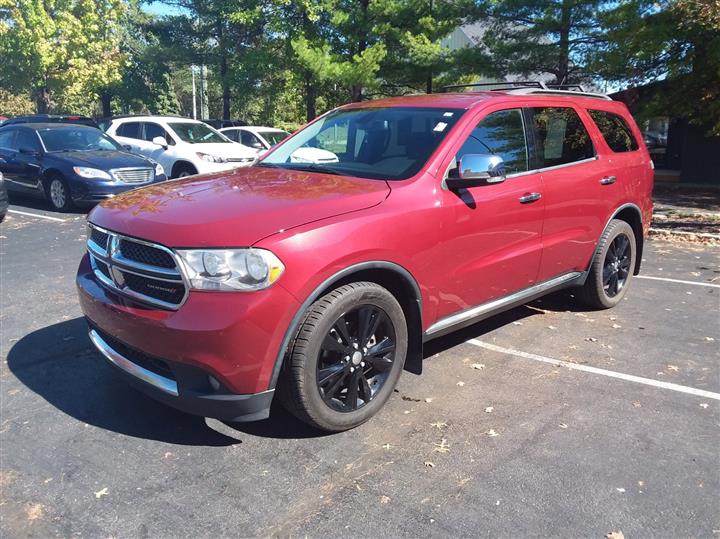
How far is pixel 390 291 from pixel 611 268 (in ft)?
9.46

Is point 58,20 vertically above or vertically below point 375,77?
above

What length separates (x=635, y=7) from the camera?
12406 mm

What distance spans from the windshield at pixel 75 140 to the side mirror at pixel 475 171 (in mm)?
9576

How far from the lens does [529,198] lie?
4.28 m

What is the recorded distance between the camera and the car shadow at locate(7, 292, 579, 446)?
337cm

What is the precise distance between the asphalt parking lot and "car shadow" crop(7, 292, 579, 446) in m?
0.01

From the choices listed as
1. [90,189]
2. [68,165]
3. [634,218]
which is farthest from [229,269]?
[68,165]

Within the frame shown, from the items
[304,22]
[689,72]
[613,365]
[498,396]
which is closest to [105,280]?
[498,396]

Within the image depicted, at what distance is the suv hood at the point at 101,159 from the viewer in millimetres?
10375

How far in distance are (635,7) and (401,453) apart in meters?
12.4

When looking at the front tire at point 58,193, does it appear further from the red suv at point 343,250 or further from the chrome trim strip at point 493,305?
the chrome trim strip at point 493,305

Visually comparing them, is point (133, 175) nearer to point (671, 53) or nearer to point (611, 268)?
point (611, 268)

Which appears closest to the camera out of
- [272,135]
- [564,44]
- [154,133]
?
[154,133]

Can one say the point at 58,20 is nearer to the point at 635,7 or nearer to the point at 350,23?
the point at 350,23
